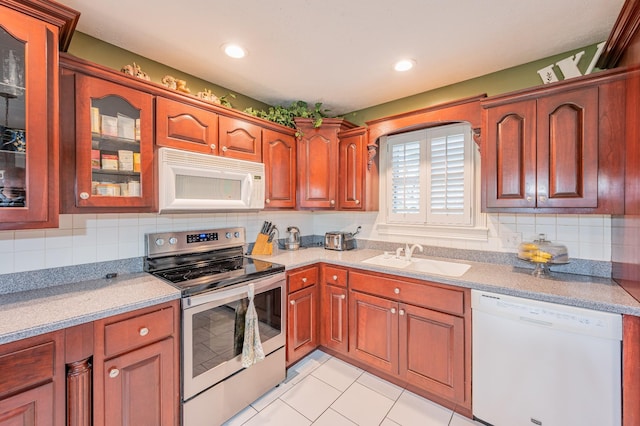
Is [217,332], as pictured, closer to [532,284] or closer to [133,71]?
[133,71]

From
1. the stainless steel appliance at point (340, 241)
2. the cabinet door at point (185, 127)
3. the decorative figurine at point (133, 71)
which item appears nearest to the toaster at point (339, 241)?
the stainless steel appliance at point (340, 241)

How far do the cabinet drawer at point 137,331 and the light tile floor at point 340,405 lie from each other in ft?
2.63

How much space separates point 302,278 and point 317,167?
3.60 ft

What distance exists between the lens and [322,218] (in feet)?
10.9

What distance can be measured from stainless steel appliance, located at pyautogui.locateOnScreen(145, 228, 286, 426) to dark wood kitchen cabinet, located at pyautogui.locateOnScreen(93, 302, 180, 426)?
68mm

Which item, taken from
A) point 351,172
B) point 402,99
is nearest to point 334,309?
point 351,172

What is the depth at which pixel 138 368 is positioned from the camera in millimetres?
1406

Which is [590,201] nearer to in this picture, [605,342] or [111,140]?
[605,342]

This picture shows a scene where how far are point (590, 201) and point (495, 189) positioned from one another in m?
0.48

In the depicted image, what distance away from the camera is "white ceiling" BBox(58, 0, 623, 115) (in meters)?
1.46

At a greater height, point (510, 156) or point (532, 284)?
point (510, 156)

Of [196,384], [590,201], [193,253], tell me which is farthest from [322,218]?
[590,201]

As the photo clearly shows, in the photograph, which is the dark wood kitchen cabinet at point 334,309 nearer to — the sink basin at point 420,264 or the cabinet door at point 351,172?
the sink basin at point 420,264

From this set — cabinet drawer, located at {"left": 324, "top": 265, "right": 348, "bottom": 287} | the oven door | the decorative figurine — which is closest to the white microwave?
the decorative figurine
